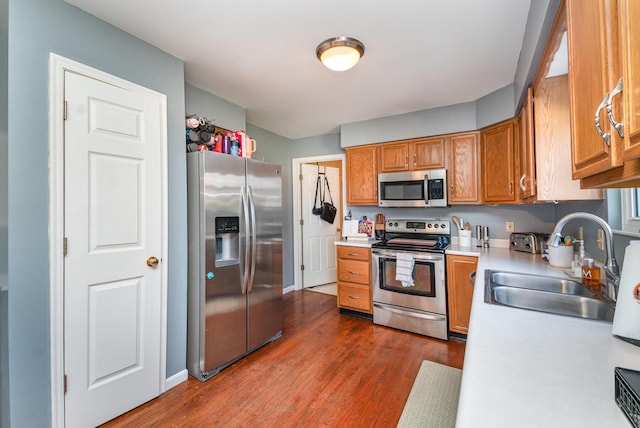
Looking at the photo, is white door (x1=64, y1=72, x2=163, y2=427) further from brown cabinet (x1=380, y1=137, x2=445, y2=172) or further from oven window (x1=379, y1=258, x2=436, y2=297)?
brown cabinet (x1=380, y1=137, x2=445, y2=172)

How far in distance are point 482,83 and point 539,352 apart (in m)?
2.47

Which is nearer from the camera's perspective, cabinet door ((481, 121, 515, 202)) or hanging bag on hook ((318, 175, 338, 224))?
cabinet door ((481, 121, 515, 202))

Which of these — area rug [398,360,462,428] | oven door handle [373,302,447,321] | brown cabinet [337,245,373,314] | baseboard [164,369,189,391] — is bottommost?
baseboard [164,369,189,391]

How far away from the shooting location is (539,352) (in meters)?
0.82

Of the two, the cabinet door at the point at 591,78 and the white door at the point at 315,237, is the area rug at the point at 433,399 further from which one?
the white door at the point at 315,237

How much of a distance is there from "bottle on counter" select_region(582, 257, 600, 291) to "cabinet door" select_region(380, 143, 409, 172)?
1.97 meters

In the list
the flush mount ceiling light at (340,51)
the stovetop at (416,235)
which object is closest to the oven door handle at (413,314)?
the stovetop at (416,235)

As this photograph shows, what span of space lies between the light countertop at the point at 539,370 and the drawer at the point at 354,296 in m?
2.09

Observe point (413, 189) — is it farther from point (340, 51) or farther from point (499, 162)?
point (340, 51)

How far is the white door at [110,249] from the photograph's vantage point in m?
1.55

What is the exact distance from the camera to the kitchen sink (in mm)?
1266

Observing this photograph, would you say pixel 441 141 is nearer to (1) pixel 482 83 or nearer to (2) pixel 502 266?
(1) pixel 482 83

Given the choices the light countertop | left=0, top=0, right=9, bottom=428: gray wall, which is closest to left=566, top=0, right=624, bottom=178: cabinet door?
the light countertop

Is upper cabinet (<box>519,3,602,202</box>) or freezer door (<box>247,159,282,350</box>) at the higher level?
upper cabinet (<box>519,3,602,202</box>)
